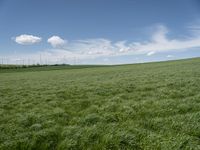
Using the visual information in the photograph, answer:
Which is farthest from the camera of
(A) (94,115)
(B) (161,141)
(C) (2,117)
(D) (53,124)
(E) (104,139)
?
(C) (2,117)

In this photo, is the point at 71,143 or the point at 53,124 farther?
the point at 53,124

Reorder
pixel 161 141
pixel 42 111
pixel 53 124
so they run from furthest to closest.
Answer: pixel 42 111 → pixel 53 124 → pixel 161 141

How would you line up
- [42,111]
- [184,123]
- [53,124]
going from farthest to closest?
[42,111]
[53,124]
[184,123]

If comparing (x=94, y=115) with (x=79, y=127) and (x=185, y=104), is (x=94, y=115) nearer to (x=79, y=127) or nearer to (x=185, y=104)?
(x=79, y=127)

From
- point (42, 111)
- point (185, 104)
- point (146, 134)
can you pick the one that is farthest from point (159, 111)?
point (42, 111)

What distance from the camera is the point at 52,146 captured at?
602 cm

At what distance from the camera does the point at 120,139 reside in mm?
5957

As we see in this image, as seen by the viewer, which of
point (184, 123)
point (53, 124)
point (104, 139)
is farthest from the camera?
point (53, 124)

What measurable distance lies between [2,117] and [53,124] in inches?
110

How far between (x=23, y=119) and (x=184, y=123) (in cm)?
603

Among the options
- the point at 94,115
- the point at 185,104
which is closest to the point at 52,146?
the point at 94,115

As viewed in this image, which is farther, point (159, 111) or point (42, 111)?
point (42, 111)

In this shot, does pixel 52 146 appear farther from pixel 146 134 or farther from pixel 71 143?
pixel 146 134

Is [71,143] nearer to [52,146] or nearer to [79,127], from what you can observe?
[52,146]
